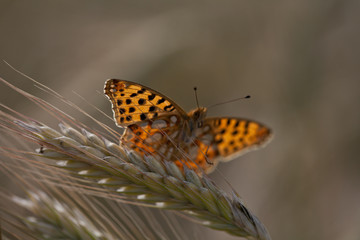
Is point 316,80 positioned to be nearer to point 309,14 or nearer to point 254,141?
point 309,14

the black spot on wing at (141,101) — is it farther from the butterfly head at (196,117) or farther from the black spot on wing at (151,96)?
the butterfly head at (196,117)

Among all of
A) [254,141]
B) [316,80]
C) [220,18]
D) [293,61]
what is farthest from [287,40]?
[254,141]

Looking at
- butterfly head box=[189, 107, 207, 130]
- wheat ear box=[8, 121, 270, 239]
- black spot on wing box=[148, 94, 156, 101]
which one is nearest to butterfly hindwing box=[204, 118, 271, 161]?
butterfly head box=[189, 107, 207, 130]

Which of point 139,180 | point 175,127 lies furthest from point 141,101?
point 139,180

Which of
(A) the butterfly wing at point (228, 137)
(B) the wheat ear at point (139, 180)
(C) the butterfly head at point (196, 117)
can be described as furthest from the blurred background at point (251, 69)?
(B) the wheat ear at point (139, 180)

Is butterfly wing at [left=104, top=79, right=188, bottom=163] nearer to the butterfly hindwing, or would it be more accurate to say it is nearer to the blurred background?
the butterfly hindwing

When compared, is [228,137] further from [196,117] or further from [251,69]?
[251,69]
